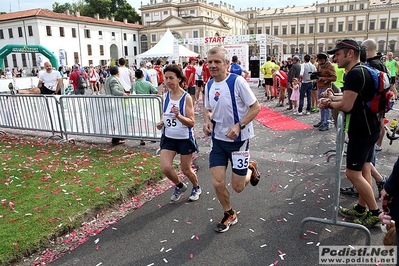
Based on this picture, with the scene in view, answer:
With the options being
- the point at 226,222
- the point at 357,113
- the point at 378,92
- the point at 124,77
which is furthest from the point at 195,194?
the point at 124,77

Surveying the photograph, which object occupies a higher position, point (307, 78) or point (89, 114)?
point (307, 78)

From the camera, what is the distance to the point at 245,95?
3410 millimetres

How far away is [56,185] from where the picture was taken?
195 inches

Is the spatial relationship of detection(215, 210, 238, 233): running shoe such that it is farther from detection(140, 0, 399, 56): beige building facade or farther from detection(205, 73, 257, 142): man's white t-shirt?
detection(140, 0, 399, 56): beige building facade

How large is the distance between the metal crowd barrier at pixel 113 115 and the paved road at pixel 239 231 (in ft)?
6.90

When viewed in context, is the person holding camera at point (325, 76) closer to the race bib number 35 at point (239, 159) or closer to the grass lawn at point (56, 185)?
the grass lawn at point (56, 185)

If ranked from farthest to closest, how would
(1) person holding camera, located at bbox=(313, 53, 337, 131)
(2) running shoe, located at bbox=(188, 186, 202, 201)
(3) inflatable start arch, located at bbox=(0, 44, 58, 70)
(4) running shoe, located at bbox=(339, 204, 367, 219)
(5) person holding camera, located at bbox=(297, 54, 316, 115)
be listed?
(3) inflatable start arch, located at bbox=(0, 44, 58, 70)
(5) person holding camera, located at bbox=(297, 54, 316, 115)
(1) person holding camera, located at bbox=(313, 53, 337, 131)
(2) running shoe, located at bbox=(188, 186, 202, 201)
(4) running shoe, located at bbox=(339, 204, 367, 219)

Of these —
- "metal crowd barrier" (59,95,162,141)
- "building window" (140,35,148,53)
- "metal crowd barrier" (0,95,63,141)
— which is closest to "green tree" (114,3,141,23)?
"building window" (140,35,148,53)

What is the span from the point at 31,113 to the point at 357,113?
7.88 m

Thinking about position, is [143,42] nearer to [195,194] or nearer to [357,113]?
[195,194]

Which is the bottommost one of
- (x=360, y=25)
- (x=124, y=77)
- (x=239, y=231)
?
(x=239, y=231)

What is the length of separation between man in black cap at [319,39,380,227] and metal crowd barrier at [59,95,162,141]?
4176 mm

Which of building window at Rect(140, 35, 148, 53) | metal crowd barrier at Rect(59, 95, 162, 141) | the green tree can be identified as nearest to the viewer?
metal crowd barrier at Rect(59, 95, 162, 141)

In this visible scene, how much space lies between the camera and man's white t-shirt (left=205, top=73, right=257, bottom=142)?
11.2ft
